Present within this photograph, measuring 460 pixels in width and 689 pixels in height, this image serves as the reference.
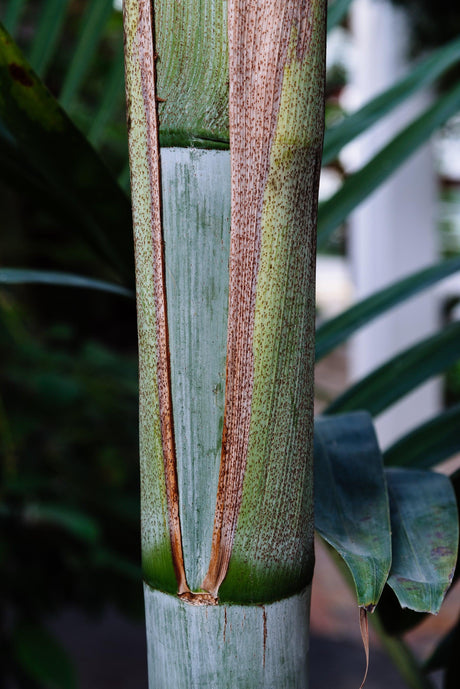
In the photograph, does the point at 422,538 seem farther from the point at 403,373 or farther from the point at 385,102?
the point at 385,102

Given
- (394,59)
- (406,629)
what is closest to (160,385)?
(406,629)

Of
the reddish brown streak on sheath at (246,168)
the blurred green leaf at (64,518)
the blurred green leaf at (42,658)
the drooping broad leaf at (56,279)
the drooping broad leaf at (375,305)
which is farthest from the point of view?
the blurred green leaf at (42,658)

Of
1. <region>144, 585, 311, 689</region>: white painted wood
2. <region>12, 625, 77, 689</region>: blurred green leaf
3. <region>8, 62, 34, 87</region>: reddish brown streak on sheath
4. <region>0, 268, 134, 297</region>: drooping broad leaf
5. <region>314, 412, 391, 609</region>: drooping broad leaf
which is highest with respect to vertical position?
<region>8, 62, 34, 87</region>: reddish brown streak on sheath

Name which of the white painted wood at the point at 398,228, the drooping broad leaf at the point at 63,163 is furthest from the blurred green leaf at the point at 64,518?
the white painted wood at the point at 398,228

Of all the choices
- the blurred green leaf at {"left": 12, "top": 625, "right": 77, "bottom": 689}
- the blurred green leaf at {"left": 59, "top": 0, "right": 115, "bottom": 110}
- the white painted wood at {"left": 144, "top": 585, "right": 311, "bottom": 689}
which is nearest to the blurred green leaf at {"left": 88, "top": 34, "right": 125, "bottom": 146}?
the blurred green leaf at {"left": 59, "top": 0, "right": 115, "bottom": 110}

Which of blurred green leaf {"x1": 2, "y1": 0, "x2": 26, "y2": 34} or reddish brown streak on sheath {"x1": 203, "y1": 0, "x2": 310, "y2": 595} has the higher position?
blurred green leaf {"x1": 2, "y1": 0, "x2": 26, "y2": 34}

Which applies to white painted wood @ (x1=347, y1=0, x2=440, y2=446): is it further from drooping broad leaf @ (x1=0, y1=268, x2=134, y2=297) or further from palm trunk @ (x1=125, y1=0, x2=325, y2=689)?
palm trunk @ (x1=125, y1=0, x2=325, y2=689)

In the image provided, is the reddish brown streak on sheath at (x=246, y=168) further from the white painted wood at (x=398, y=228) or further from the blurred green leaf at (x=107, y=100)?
the white painted wood at (x=398, y=228)
